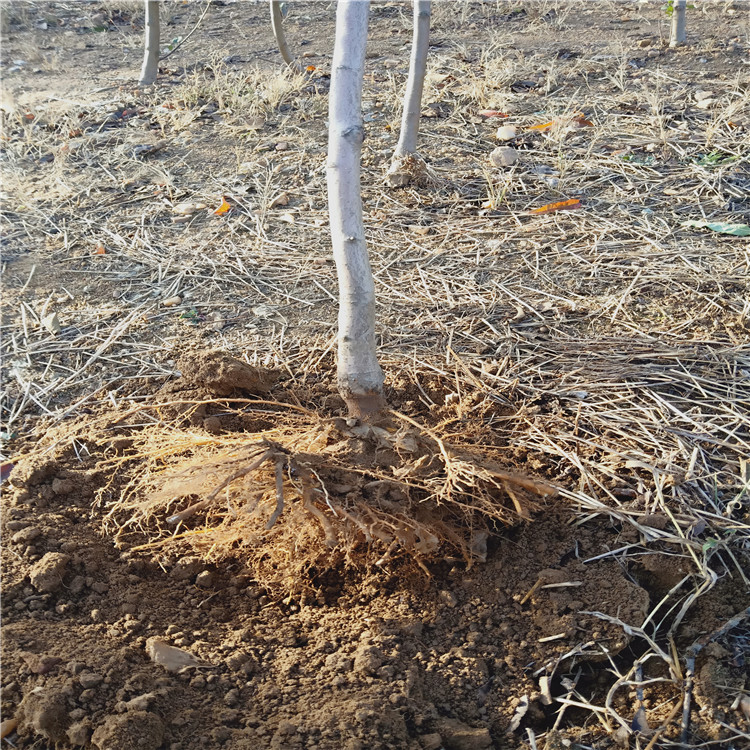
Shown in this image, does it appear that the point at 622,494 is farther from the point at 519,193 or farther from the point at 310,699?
the point at 519,193

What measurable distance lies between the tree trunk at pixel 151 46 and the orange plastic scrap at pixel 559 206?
127 inches

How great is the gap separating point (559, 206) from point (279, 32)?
2.81 m

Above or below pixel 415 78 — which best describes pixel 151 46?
above

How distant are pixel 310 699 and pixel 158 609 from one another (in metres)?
0.47

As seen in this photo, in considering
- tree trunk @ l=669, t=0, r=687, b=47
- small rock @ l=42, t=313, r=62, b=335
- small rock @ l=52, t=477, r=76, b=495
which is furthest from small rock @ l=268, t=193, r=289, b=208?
tree trunk @ l=669, t=0, r=687, b=47

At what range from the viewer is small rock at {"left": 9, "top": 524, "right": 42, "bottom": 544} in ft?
6.12

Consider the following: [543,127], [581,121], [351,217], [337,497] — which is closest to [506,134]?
[543,127]

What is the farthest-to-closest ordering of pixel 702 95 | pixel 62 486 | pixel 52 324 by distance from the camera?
pixel 702 95 → pixel 52 324 → pixel 62 486

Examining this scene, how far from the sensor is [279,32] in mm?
5160

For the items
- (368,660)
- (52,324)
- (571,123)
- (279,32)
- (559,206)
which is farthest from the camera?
(279,32)

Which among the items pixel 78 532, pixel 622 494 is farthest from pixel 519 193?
pixel 78 532

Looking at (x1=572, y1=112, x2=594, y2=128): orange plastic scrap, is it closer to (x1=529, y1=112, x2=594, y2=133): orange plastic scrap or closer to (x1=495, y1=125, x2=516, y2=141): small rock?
(x1=529, y1=112, x2=594, y2=133): orange plastic scrap

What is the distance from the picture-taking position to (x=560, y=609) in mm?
1707

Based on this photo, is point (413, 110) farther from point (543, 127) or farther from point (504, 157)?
point (543, 127)
